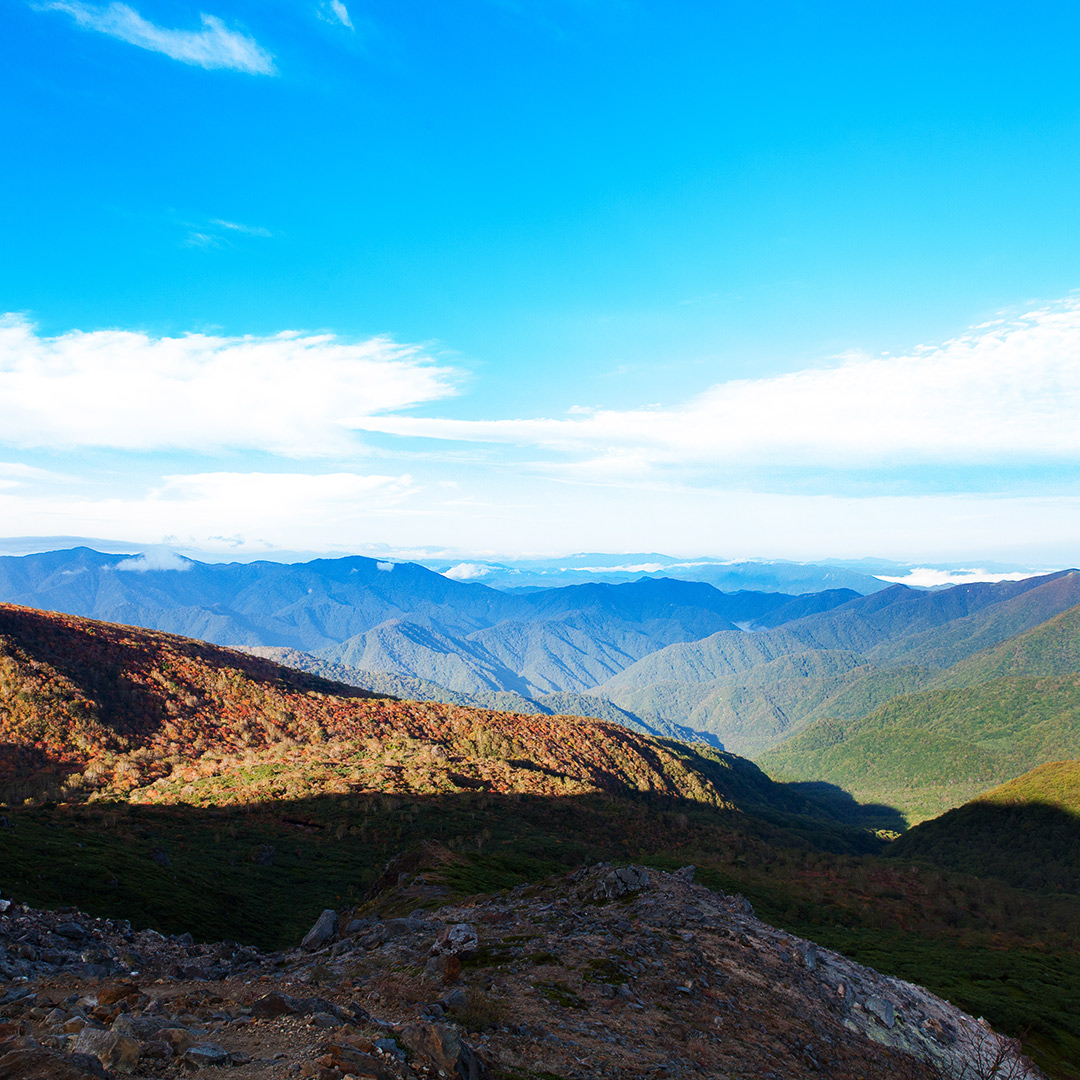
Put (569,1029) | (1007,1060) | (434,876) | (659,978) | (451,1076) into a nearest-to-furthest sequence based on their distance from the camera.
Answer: (451,1076) < (569,1029) < (659,978) < (1007,1060) < (434,876)

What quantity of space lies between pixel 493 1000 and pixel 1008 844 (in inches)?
4658

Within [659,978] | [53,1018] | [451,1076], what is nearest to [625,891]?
[659,978]

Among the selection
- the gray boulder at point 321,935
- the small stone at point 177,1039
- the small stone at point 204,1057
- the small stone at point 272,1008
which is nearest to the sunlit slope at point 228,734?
the gray boulder at point 321,935

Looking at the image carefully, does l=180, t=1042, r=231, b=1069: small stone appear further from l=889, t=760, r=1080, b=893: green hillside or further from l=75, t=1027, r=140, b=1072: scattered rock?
l=889, t=760, r=1080, b=893: green hillside

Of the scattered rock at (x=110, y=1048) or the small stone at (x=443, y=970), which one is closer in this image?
the scattered rock at (x=110, y=1048)

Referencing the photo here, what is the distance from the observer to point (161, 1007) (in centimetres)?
923

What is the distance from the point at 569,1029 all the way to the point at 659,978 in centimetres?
438

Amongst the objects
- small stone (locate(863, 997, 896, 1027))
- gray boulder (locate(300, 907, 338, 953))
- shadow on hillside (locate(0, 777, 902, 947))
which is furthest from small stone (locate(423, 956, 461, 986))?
shadow on hillside (locate(0, 777, 902, 947))

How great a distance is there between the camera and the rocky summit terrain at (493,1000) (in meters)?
7.68

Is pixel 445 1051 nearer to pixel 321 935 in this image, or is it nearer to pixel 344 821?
pixel 321 935

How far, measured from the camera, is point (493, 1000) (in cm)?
1226

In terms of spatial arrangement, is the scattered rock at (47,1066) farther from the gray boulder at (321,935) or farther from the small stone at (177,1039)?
the gray boulder at (321,935)

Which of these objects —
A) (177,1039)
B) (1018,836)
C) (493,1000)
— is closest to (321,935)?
(493,1000)

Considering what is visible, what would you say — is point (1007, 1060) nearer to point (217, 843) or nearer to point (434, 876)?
point (434, 876)
